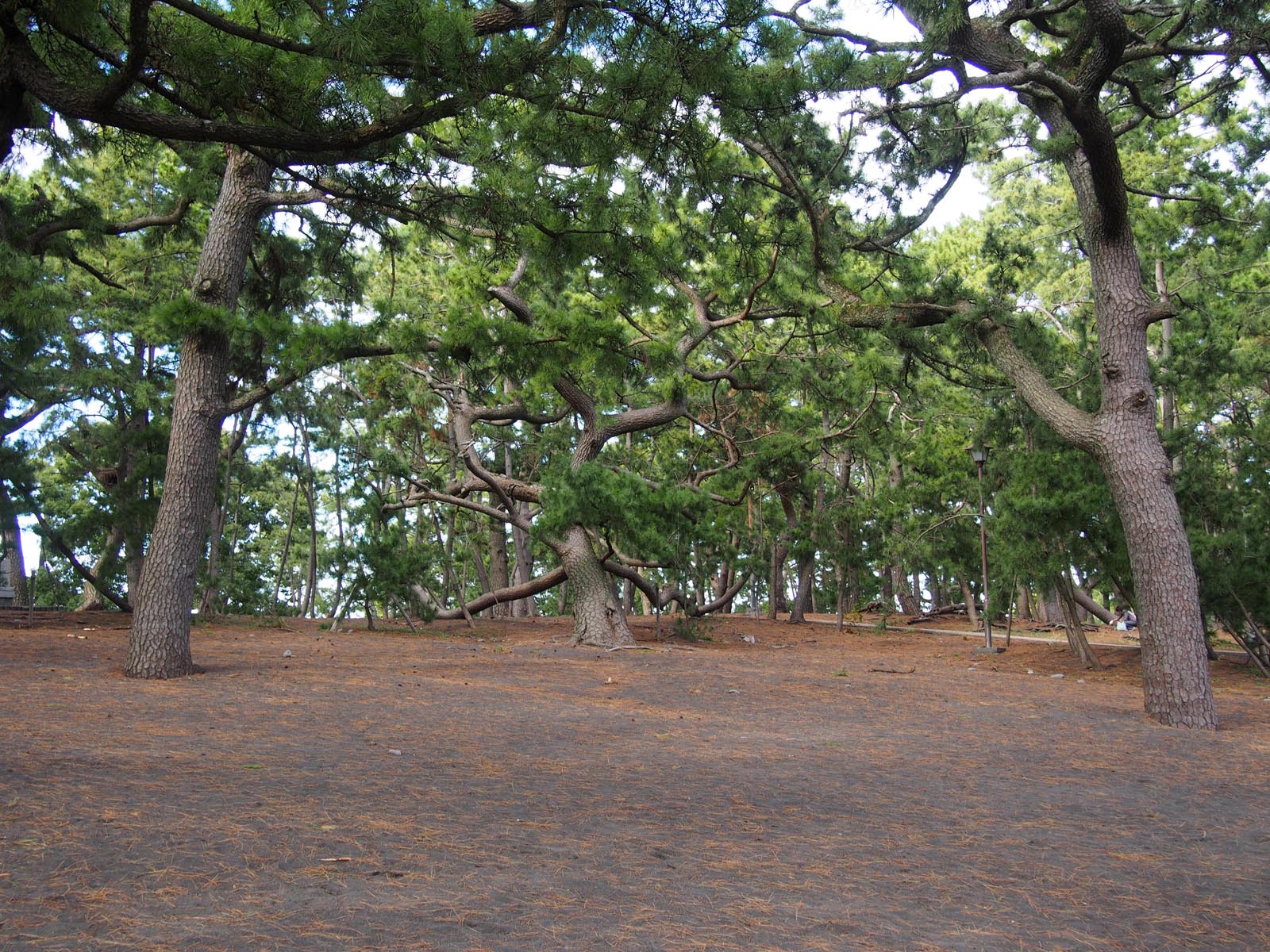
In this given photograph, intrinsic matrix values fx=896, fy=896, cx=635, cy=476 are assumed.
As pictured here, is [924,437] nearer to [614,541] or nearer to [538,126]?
[614,541]

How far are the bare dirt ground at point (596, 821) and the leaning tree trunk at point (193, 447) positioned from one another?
1.37ft

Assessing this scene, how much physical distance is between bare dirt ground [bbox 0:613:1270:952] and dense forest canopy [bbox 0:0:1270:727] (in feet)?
6.67

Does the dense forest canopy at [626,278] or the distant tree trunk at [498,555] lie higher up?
the dense forest canopy at [626,278]

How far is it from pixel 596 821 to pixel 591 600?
9604mm

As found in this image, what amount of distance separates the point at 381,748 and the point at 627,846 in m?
2.29

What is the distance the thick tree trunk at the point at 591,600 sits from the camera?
533 inches

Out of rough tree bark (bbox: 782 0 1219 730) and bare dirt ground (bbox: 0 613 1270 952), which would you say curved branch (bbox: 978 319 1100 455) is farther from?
bare dirt ground (bbox: 0 613 1270 952)

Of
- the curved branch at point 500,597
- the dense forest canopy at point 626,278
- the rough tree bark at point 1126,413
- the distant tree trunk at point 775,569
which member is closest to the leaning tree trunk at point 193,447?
the dense forest canopy at point 626,278

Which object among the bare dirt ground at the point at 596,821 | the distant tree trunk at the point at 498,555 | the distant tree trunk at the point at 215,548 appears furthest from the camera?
the distant tree trunk at the point at 498,555

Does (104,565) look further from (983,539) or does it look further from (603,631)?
(983,539)

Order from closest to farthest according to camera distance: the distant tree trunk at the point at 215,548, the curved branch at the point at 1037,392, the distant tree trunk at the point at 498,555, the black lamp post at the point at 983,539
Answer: the curved branch at the point at 1037,392 < the black lamp post at the point at 983,539 < the distant tree trunk at the point at 215,548 < the distant tree trunk at the point at 498,555

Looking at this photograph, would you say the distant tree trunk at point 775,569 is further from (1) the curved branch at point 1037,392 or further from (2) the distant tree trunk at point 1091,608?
(1) the curved branch at point 1037,392

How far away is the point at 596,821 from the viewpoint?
408 centimetres

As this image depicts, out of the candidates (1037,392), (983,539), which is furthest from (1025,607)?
(1037,392)
